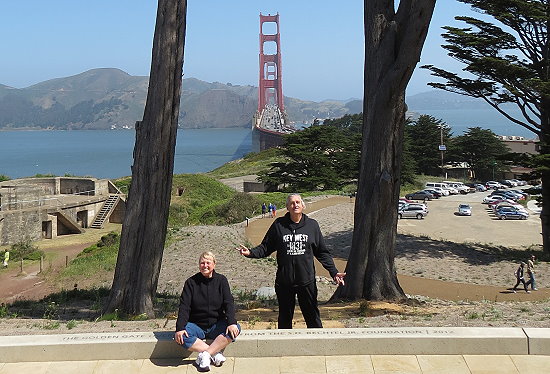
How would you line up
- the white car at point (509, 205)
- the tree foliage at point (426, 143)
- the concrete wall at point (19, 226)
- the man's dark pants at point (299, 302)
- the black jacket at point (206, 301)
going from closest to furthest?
the black jacket at point (206, 301)
the man's dark pants at point (299, 302)
the concrete wall at point (19, 226)
the white car at point (509, 205)
the tree foliage at point (426, 143)

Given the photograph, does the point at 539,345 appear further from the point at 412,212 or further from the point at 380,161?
the point at 412,212

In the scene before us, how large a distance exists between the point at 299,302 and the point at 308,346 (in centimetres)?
47

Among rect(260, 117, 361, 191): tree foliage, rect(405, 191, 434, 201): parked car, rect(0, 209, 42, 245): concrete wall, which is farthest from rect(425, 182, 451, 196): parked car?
rect(0, 209, 42, 245): concrete wall

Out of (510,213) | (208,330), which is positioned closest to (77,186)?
(510,213)

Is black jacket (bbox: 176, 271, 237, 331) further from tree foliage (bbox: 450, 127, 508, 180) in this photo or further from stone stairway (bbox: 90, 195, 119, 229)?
tree foliage (bbox: 450, 127, 508, 180)

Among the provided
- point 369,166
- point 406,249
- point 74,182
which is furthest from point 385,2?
point 74,182

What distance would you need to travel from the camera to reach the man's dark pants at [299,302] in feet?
15.0

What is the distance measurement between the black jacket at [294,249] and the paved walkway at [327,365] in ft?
1.95

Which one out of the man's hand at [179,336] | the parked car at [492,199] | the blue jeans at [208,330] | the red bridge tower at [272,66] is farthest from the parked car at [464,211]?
the red bridge tower at [272,66]

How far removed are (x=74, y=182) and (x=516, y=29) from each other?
806 inches

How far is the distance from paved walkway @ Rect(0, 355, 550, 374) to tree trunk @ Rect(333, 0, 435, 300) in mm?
3314

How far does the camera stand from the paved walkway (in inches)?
158

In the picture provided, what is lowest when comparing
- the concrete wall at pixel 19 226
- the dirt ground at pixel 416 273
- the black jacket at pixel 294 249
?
the concrete wall at pixel 19 226

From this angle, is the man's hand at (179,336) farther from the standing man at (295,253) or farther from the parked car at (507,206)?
the parked car at (507,206)
